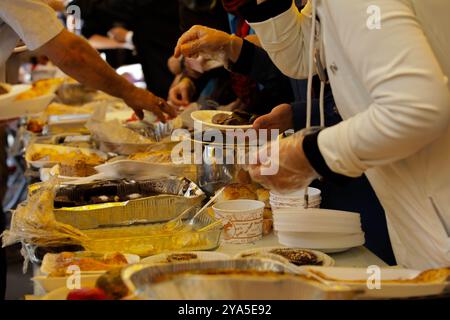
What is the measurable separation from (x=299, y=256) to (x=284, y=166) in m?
0.27

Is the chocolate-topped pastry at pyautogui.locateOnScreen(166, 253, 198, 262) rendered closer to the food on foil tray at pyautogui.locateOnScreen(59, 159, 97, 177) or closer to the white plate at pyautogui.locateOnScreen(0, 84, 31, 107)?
the food on foil tray at pyautogui.locateOnScreen(59, 159, 97, 177)

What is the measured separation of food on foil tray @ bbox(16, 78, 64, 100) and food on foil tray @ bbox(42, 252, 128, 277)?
1.83 metres

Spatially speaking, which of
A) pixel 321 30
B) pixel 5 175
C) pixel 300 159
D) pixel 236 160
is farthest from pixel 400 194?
pixel 5 175

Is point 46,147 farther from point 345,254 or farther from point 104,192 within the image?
point 345,254

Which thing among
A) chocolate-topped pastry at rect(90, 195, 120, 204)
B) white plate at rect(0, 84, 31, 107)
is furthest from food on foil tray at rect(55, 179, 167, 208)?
white plate at rect(0, 84, 31, 107)

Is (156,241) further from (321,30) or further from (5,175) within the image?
(5,175)

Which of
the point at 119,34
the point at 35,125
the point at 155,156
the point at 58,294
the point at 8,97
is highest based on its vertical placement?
the point at 119,34

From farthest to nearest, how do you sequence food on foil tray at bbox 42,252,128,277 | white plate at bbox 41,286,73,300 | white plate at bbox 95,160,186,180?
white plate at bbox 95,160,186,180
food on foil tray at bbox 42,252,128,277
white plate at bbox 41,286,73,300

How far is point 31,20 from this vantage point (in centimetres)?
207

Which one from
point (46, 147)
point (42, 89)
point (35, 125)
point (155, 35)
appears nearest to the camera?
point (46, 147)

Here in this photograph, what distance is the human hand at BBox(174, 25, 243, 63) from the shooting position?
195cm

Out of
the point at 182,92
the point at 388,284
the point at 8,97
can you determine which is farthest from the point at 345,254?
the point at 8,97

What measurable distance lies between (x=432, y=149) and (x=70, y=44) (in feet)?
4.45

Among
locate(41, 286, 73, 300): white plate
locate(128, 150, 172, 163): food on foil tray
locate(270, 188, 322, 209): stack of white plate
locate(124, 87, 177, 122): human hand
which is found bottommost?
locate(41, 286, 73, 300): white plate
